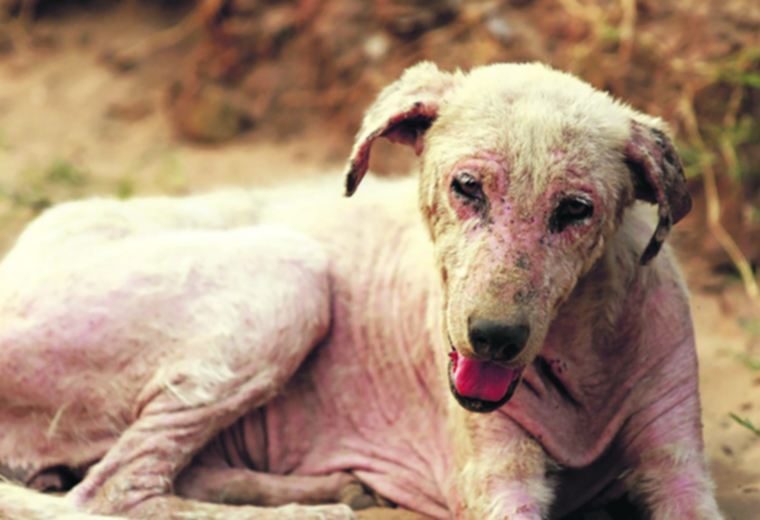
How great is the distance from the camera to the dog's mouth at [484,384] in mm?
2881

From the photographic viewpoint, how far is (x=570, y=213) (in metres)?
2.88

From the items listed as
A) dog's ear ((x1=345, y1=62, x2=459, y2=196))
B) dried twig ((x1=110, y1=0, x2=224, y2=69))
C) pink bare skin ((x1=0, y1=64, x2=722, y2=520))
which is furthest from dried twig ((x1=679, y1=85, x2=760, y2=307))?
dried twig ((x1=110, y1=0, x2=224, y2=69))

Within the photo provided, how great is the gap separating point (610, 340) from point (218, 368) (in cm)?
130

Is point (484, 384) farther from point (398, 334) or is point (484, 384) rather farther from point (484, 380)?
point (398, 334)

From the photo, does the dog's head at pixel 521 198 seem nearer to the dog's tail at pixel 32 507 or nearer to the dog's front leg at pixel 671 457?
the dog's front leg at pixel 671 457

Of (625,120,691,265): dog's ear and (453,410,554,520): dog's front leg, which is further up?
(625,120,691,265): dog's ear

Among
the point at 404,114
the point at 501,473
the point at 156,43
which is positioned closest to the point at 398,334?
the point at 501,473

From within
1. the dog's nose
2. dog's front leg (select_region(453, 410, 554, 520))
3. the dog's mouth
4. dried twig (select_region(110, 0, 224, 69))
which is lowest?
dog's front leg (select_region(453, 410, 554, 520))

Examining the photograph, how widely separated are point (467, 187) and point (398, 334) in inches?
40.5

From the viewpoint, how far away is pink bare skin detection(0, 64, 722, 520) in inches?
114

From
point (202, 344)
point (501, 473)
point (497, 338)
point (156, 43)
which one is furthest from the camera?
point (156, 43)

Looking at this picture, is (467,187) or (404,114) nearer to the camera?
(467,187)

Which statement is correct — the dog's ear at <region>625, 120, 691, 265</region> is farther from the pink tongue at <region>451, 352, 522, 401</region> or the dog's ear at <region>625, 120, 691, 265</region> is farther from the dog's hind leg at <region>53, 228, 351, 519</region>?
the dog's hind leg at <region>53, 228, 351, 519</region>

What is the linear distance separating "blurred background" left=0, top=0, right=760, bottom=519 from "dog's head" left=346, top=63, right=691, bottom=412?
1063 mm
